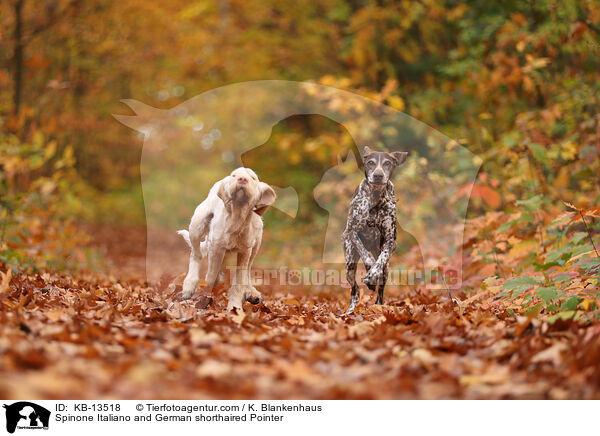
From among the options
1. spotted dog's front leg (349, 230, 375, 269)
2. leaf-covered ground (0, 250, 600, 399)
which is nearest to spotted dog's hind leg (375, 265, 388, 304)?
spotted dog's front leg (349, 230, 375, 269)

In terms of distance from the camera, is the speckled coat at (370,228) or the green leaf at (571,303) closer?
the green leaf at (571,303)

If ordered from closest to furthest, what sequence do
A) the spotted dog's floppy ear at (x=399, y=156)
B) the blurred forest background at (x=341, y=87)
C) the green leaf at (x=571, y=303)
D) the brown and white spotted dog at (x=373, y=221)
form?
1. the green leaf at (x=571, y=303)
2. the brown and white spotted dog at (x=373, y=221)
3. the spotted dog's floppy ear at (x=399, y=156)
4. the blurred forest background at (x=341, y=87)

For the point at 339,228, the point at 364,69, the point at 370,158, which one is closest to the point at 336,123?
the point at 364,69

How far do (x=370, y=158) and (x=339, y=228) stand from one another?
4835 mm

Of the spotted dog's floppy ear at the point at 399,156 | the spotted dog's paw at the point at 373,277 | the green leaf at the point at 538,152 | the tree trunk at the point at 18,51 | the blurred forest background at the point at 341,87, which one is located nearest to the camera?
the spotted dog's paw at the point at 373,277

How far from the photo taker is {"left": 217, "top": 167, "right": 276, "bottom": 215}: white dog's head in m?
5.02

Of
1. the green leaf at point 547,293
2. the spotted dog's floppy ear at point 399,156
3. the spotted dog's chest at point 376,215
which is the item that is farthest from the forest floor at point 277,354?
the spotted dog's floppy ear at point 399,156

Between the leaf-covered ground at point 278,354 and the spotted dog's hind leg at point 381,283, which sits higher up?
the spotted dog's hind leg at point 381,283

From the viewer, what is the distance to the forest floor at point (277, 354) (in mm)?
2795

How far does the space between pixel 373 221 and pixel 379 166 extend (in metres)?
0.57

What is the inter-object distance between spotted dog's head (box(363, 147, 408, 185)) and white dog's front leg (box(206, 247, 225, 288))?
165 centimetres
